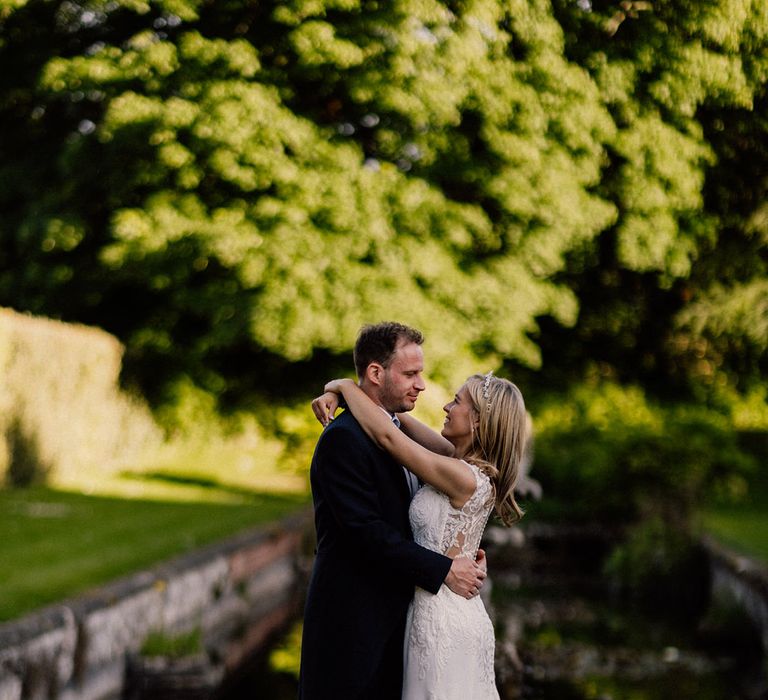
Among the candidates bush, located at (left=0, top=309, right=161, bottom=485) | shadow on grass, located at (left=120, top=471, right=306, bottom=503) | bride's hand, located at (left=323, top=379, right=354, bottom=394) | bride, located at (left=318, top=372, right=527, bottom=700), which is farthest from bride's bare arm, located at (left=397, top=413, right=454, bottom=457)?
shadow on grass, located at (left=120, top=471, right=306, bottom=503)

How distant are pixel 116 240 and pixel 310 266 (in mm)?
4201

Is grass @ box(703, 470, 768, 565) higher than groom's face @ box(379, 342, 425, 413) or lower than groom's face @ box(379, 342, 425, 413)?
lower

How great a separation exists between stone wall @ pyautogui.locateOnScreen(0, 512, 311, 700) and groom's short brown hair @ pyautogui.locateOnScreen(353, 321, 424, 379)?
9.60ft

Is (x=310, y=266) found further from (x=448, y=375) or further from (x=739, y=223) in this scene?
(x=739, y=223)

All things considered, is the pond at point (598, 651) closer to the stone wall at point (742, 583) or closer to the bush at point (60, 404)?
the stone wall at point (742, 583)

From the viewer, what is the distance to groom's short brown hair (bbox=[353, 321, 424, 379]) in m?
4.33

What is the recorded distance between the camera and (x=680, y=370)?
25672 millimetres

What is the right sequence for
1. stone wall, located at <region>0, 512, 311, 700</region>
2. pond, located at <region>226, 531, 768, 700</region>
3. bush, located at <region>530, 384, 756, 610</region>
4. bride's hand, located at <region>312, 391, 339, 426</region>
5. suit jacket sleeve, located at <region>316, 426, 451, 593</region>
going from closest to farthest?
suit jacket sleeve, located at <region>316, 426, 451, 593</region>, bride's hand, located at <region>312, 391, 339, 426</region>, stone wall, located at <region>0, 512, 311, 700</region>, pond, located at <region>226, 531, 768, 700</region>, bush, located at <region>530, 384, 756, 610</region>

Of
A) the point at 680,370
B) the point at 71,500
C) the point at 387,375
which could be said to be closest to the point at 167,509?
the point at 71,500

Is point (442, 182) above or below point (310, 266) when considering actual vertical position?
above

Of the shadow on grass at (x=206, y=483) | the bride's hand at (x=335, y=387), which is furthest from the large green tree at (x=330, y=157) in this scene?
the bride's hand at (x=335, y=387)

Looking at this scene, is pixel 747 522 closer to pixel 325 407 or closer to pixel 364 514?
pixel 325 407

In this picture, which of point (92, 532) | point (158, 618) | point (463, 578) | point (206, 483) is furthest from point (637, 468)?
point (463, 578)

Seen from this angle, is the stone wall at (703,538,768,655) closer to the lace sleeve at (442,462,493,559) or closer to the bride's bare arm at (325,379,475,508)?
the lace sleeve at (442,462,493,559)
